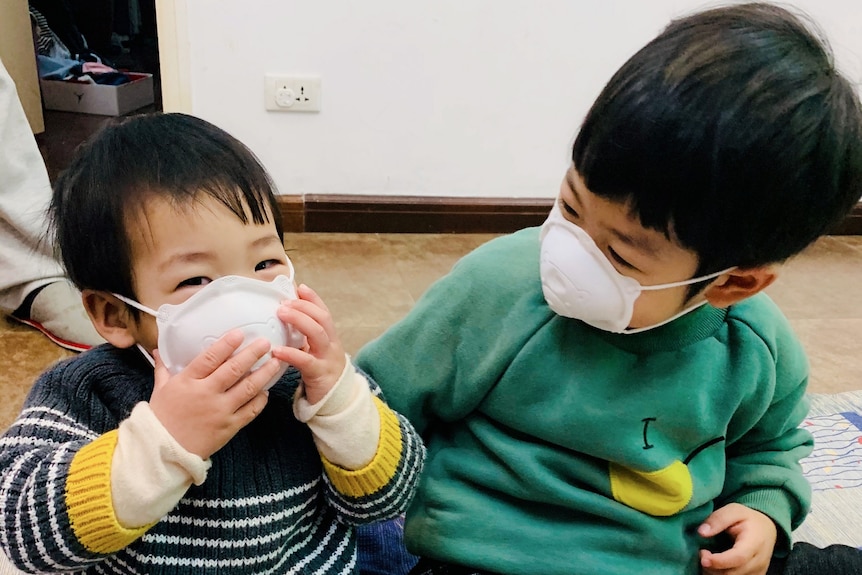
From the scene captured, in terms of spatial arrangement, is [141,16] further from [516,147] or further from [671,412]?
[671,412]

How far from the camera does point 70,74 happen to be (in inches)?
118

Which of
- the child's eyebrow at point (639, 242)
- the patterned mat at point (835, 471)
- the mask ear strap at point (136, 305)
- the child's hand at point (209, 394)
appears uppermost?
the child's eyebrow at point (639, 242)

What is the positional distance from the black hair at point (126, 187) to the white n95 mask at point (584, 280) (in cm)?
24

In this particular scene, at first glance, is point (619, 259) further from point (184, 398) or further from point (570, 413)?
point (184, 398)

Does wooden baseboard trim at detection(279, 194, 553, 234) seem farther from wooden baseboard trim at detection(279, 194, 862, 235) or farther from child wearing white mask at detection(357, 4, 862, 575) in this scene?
child wearing white mask at detection(357, 4, 862, 575)

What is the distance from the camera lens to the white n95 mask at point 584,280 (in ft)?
2.10

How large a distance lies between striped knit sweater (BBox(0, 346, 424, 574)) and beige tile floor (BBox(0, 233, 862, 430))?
0.65m

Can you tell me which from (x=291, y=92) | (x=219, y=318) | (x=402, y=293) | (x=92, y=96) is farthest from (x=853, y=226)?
(x=92, y=96)

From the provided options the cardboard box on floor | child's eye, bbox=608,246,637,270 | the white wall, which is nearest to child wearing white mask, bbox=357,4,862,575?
child's eye, bbox=608,246,637,270

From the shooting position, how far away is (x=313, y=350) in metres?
0.59

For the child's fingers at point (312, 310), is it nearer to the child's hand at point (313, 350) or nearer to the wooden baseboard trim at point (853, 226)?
the child's hand at point (313, 350)

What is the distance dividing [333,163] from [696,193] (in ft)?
4.68

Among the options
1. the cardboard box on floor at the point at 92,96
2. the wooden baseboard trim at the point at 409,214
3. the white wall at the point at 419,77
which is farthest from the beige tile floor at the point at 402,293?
the cardboard box on floor at the point at 92,96

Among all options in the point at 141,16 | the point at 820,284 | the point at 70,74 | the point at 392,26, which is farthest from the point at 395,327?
the point at 141,16
